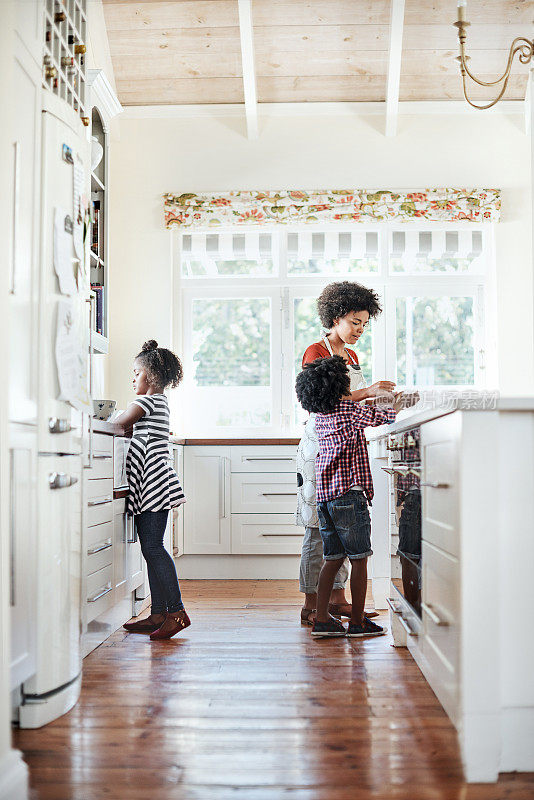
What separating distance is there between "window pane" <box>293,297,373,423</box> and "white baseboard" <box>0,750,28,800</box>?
3.57 metres

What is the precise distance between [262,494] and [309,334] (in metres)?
1.08

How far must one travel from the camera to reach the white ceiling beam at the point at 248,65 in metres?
4.13

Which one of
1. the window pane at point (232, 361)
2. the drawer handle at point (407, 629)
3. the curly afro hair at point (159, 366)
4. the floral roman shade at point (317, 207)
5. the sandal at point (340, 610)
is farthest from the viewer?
the window pane at point (232, 361)

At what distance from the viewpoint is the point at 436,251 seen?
4.88m

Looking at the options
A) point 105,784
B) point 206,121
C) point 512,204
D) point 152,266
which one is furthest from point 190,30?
point 105,784

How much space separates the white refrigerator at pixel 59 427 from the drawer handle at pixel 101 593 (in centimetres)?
43

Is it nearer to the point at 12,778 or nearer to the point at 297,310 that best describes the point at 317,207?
the point at 297,310

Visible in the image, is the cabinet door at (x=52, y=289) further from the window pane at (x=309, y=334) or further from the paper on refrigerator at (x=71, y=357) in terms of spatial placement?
the window pane at (x=309, y=334)

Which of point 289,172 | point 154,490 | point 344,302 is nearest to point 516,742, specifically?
point 154,490

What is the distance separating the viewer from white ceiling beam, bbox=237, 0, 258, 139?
4.13m

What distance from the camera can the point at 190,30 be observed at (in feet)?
14.7

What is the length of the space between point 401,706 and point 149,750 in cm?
69

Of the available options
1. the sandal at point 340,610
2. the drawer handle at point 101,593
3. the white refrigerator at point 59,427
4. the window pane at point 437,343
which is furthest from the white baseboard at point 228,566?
the white refrigerator at point 59,427

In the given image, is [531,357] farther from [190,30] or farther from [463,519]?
[463,519]
